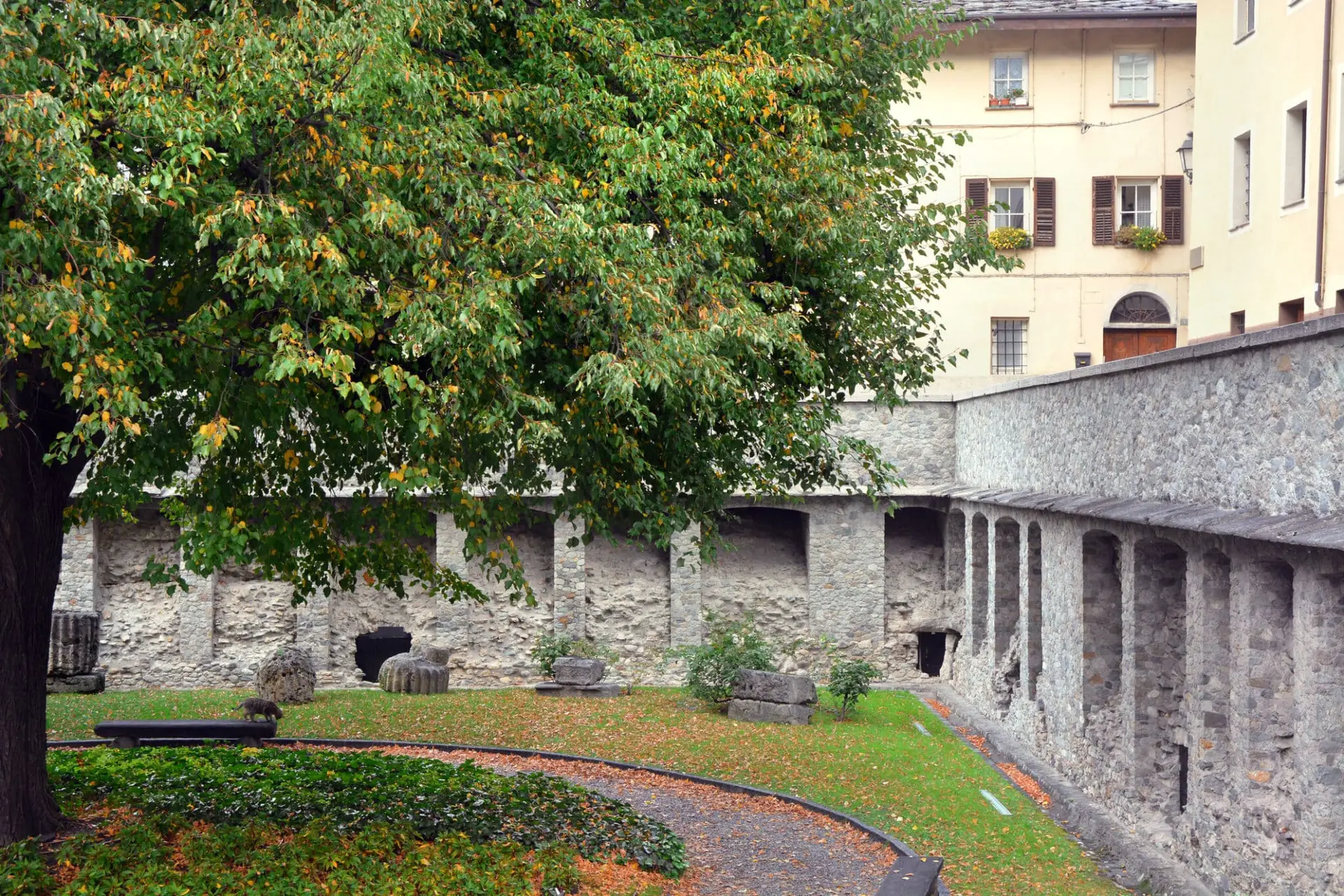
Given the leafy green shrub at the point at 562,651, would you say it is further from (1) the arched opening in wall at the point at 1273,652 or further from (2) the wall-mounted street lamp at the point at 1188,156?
(1) the arched opening in wall at the point at 1273,652

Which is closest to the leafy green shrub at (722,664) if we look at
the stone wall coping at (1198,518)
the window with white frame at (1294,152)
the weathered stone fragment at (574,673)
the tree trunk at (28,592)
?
the weathered stone fragment at (574,673)

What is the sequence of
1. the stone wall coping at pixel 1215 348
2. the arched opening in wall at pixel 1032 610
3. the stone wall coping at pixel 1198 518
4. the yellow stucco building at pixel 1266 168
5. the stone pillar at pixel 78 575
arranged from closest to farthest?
the stone wall coping at pixel 1198 518
the stone wall coping at pixel 1215 348
the arched opening in wall at pixel 1032 610
the yellow stucco building at pixel 1266 168
the stone pillar at pixel 78 575

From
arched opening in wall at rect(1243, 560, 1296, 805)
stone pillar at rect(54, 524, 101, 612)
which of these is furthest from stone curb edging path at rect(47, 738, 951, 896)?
stone pillar at rect(54, 524, 101, 612)

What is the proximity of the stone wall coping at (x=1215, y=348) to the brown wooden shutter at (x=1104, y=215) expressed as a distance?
518 inches

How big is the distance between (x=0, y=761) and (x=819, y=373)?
695cm

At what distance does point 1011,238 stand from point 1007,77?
354 centimetres

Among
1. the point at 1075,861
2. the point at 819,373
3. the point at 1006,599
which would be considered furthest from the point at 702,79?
the point at 1006,599

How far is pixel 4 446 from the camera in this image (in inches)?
407

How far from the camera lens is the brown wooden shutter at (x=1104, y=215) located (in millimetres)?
30953

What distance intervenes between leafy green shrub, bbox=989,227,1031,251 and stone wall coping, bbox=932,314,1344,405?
491 inches

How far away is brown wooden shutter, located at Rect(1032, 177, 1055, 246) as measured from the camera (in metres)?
31.0

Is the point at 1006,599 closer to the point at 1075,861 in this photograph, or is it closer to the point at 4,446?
the point at 1075,861

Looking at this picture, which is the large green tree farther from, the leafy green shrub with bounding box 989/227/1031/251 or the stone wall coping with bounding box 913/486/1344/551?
the leafy green shrub with bounding box 989/227/1031/251

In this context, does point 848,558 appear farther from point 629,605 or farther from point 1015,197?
point 1015,197
